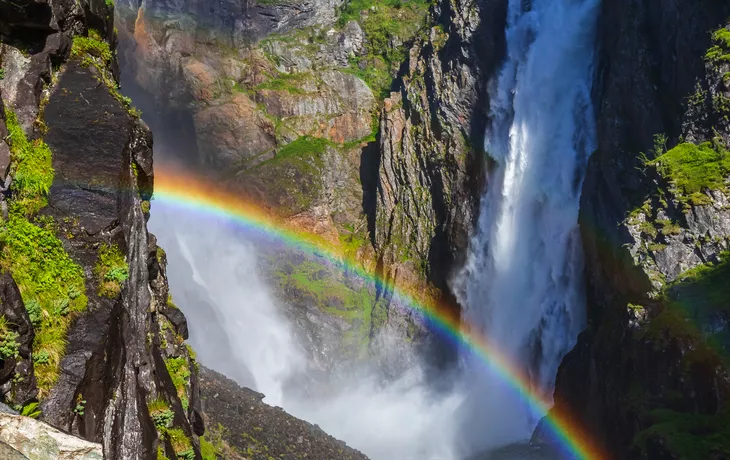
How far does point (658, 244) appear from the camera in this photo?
2103cm

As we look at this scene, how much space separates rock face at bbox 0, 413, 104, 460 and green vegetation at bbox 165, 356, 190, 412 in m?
6.20

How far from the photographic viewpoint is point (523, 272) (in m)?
32.4

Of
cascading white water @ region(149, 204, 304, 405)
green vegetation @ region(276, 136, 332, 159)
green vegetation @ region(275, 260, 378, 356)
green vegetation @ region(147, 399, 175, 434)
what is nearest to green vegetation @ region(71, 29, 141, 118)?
green vegetation @ region(147, 399, 175, 434)

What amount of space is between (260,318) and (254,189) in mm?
9293

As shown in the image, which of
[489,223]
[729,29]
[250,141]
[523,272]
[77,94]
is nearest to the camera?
[77,94]

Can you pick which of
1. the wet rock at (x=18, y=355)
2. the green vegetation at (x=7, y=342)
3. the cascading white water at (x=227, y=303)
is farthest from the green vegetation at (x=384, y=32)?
the green vegetation at (x=7, y=342)

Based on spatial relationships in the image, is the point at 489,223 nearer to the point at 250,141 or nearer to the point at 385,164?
the point at 385,164

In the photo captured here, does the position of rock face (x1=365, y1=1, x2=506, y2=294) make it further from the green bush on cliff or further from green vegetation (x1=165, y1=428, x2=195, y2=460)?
the green bush on cliff

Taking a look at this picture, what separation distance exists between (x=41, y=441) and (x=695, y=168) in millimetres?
21773

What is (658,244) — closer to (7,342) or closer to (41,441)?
(7,342)

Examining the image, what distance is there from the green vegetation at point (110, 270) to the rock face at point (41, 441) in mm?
3104

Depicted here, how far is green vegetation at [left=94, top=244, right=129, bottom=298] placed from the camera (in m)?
7.86

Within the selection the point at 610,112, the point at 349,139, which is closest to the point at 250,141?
the point at 349,139

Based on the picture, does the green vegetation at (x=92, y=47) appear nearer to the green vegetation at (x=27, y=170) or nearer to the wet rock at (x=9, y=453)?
the green vegetation at (x=27, y=170)
